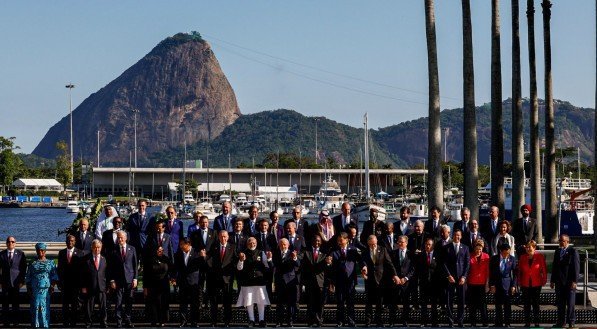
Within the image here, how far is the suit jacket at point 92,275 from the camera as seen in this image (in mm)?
22703

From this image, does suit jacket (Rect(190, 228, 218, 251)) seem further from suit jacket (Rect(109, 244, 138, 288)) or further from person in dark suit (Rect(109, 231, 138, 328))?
suit jacket (Rect(109, 244, 138, 288))

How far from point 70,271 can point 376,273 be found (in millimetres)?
6103

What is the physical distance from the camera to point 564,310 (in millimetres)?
22953

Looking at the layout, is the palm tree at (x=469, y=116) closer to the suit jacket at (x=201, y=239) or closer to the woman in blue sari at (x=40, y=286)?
the suit jacket at (x=201, y=239)

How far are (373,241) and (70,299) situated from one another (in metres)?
6.19

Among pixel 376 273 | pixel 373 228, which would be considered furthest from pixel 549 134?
pixel 376 273

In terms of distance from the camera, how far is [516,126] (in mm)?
37812

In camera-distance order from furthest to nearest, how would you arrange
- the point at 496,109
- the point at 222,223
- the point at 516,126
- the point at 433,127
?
the point at 516,126, the point at 496,109, the point at 433,127, the point at 222,223

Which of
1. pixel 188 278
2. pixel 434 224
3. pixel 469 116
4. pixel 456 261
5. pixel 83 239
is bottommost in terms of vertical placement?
pixel 188 278

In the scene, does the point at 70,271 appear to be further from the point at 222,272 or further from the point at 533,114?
the point at 533,114

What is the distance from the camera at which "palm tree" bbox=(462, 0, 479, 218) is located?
32344 millimetres

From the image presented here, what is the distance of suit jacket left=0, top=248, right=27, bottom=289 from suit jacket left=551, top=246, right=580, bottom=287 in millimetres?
10666

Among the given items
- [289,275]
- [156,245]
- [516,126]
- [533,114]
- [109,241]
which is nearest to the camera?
[289,275]

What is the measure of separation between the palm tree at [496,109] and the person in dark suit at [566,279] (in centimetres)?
1132
